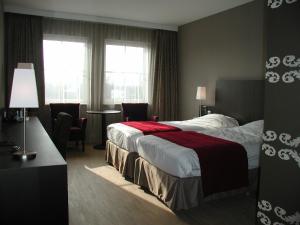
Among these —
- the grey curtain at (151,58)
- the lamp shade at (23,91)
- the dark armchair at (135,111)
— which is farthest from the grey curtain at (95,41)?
the lamp shade at (23,91)

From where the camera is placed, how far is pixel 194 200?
9.73 feet

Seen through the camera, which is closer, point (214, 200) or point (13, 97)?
point (13, 97)

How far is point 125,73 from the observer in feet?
21.5

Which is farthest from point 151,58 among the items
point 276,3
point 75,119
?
point 276,3

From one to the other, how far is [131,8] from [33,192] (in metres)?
4.42

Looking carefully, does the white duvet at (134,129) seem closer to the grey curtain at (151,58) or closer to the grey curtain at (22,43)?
the grey curtain at (151,58)

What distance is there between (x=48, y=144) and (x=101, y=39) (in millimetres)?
4326

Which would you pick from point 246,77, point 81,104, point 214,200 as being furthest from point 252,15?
point 81,104

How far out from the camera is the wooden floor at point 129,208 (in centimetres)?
279

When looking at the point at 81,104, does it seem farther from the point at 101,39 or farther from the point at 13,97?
the point at 13,97

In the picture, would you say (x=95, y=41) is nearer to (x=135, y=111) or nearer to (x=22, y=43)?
(x=22, y=43)

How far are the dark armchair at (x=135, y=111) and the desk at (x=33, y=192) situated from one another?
4.40m

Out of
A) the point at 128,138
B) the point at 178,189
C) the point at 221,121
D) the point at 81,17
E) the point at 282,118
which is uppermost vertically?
the point at 81,17

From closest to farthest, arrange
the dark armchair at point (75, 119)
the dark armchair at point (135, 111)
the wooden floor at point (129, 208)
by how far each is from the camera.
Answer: the wooden floor at point (129, 208) → the dark armchair at point (75, 119) → the dark armchair at point (135, 111)
